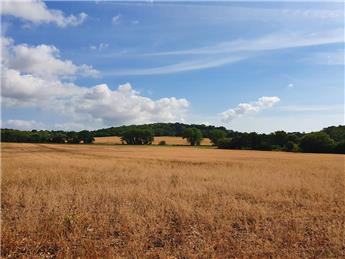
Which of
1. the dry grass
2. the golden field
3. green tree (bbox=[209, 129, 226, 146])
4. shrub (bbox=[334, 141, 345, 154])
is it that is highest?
green tree (bbox=[209, 129, 226, 146])

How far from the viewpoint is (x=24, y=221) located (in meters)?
9.37

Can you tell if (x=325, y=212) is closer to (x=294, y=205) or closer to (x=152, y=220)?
Result: (x=294, y=205)

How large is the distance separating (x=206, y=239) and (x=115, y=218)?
9.48 ft

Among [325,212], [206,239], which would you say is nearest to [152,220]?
[206,239]

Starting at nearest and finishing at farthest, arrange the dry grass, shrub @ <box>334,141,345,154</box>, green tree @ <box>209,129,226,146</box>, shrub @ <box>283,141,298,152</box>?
shrub @ <box>334,141,345,154</box> → shrub @ <box>283,141,298,152</box> → the dry grass → green tree @ <box>209,129,226,146</box>

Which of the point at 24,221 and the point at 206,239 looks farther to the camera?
the point at 24,221

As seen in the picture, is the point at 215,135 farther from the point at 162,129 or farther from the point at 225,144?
the point at 162,129

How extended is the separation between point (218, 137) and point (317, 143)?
44.6m

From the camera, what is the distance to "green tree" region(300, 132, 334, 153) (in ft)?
285

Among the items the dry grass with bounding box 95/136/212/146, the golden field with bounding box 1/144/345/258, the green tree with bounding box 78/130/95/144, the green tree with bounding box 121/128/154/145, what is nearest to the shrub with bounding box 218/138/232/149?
the dry grass with bounding box 95/136/212/146

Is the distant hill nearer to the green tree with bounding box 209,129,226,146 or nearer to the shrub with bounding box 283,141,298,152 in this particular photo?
the green tree with bounding box 209,129,226,146

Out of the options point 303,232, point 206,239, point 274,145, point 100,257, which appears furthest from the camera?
point 274,145

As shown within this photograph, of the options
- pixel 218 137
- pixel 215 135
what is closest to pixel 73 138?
pixel 215 135

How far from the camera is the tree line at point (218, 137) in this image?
89438mm
